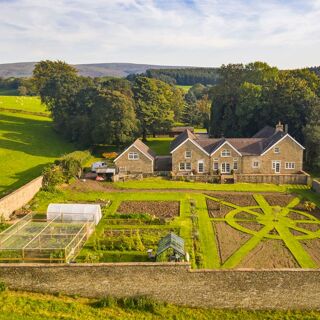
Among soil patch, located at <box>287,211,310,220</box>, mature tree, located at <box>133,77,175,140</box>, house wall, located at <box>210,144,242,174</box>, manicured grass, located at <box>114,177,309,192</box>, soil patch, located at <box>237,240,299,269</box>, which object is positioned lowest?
soil patch, located at <box>237,240,299,269</box>

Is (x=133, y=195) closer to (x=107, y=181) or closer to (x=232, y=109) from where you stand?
(x=107, y=181)

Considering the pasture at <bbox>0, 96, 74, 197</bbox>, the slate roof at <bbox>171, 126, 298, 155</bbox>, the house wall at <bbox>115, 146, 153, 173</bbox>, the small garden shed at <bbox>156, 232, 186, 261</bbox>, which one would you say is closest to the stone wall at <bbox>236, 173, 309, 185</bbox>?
the slate roof at <bbox>171, 126, 298, 155</bbox>

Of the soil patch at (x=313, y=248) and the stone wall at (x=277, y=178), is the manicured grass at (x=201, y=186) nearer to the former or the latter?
the stone wall at (x=277, y=178)

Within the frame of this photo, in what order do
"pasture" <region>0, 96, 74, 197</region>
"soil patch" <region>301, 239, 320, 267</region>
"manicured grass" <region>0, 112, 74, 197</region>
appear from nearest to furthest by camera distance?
"soil patch" <region>301, 239, 320, 267</region>
"manicured grass" <region>0, 112, 74, 197</region>
"pasture" <region>0, 96, 74, 197</region>

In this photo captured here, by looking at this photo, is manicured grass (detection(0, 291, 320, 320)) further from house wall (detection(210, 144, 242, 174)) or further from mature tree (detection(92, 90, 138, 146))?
mature tree (detection(92, 90, 138, 146))

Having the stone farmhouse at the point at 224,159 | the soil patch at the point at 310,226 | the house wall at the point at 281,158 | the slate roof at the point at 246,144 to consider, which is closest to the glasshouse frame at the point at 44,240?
the soil patch at the point at 310,226
